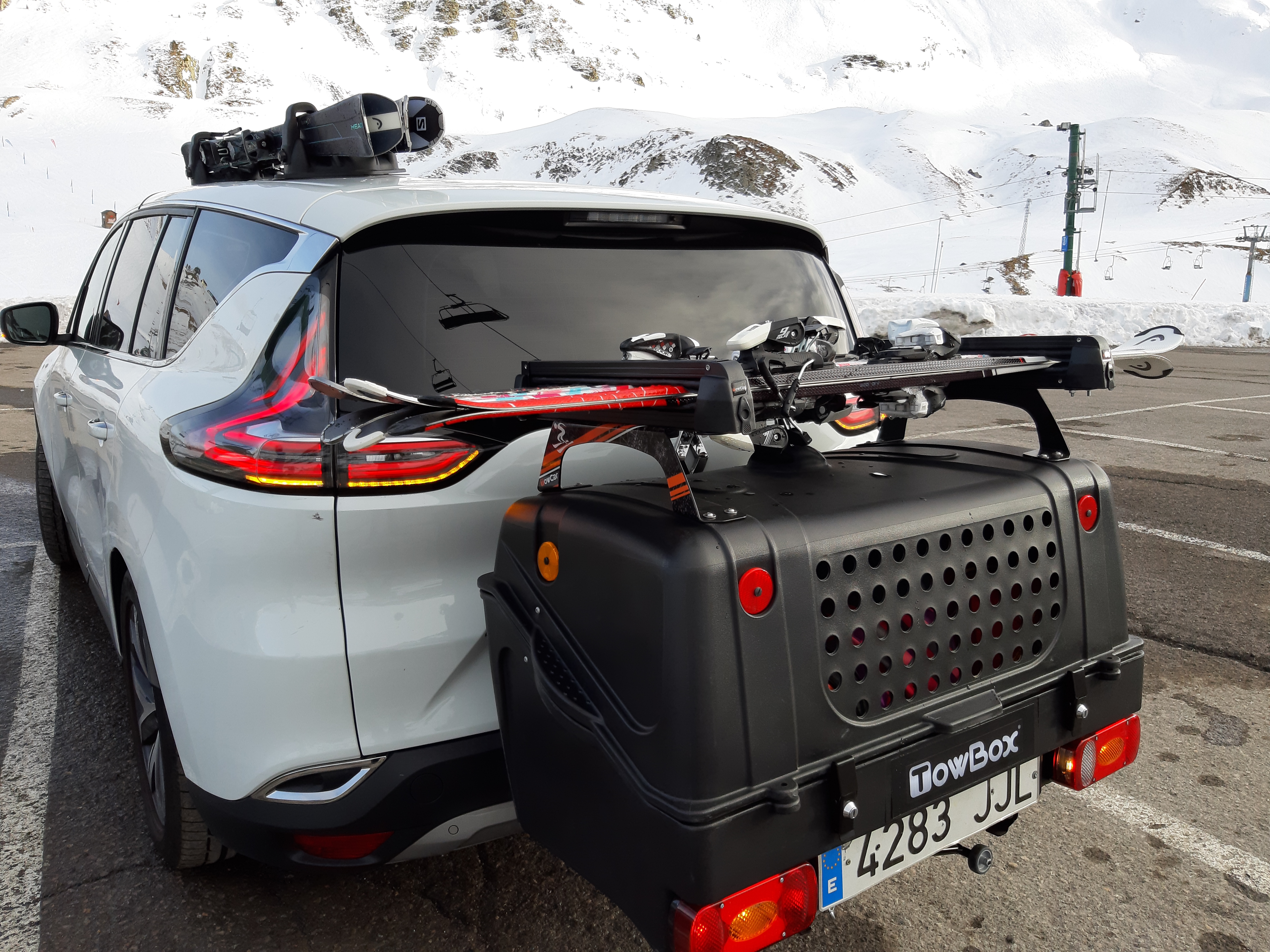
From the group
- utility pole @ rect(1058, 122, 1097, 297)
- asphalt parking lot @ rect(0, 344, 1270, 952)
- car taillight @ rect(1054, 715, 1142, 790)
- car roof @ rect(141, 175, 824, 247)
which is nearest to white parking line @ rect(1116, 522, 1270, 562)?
asphalt parking lot @ rect(0, 344, 1270, 952)

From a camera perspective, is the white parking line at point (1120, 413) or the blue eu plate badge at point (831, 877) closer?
the blue eu plate badge at point (831, 877)

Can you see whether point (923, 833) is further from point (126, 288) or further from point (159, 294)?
point (126, 288)

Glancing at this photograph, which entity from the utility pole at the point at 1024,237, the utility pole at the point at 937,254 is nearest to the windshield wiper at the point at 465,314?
the utility pole at the point at 937,254

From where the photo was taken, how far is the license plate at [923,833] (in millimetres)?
1837

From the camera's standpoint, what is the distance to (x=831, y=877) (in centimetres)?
182

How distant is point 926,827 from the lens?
196 cm

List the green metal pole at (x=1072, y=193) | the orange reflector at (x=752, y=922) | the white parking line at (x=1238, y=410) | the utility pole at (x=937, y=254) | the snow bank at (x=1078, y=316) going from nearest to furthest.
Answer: the orange reflector at (x=752, y=922), the white parking line at (x=1238, y=410), the snow bank at (x=1078, y=316), the green metal pole at (x=1072, y=193), the utility pole at (x=937, y=254)

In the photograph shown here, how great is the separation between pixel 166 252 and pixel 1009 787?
9.59 ft

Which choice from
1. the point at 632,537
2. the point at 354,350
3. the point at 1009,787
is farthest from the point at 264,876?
the point at 1009,787

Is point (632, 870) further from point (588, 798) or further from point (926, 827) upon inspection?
point (926, 827)

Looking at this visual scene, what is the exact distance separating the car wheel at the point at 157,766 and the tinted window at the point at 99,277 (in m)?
1.84

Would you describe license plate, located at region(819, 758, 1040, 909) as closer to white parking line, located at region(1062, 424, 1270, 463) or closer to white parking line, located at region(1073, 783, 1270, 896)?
white parking line, located at region(1073, 783, 1270, 896)

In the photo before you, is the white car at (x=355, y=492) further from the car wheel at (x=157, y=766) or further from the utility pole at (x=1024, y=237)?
the utility pole at (x=1024, y=237)

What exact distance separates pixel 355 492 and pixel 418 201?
724mm
